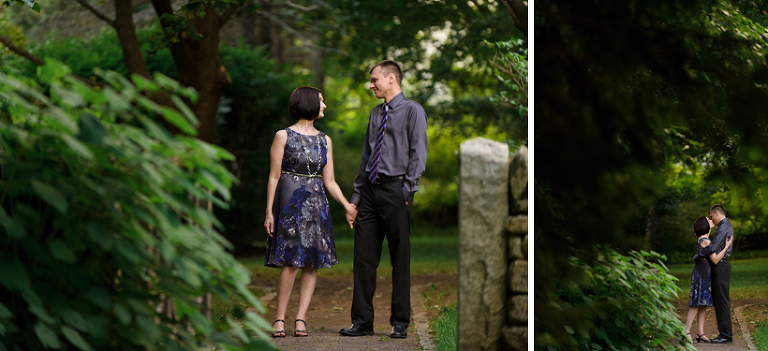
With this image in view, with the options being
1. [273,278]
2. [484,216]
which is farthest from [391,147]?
[273,278]

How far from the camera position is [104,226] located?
1.89 metres

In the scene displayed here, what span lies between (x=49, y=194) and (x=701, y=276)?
2.28 m

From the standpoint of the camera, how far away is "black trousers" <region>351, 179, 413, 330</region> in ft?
13.4

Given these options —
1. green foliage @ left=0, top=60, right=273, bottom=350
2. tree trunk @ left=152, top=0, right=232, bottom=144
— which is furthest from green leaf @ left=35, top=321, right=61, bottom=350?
tree trunk @ left=152, top=0, right=232, bottom=144

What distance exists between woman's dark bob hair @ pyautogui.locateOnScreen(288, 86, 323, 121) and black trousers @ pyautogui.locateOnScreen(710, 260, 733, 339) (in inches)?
103

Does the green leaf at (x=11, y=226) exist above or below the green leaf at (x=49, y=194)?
below

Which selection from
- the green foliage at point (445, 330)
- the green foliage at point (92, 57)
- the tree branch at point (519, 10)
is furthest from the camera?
the green foliage at point (92, 57)

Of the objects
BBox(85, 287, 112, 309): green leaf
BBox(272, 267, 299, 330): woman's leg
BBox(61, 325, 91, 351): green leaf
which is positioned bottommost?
BBox(272, 267, 299, 330): woman's leg

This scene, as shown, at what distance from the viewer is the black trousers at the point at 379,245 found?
4082 mm

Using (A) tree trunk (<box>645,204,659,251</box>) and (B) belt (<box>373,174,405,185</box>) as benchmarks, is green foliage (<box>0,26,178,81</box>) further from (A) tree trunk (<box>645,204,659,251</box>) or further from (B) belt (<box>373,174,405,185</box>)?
(A) tree trunk (<box>645,204,659,251</box>)

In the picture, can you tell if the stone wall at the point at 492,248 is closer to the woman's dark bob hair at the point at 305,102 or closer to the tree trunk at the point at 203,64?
the woman's dark bob hair at the point at 305,102

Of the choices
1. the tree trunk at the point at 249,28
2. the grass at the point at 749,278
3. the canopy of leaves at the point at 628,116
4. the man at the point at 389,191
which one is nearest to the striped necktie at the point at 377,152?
the man at the point at 389,191

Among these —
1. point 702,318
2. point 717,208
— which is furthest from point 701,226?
point 702,318

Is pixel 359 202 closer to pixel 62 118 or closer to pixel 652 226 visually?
pixel 652 226
